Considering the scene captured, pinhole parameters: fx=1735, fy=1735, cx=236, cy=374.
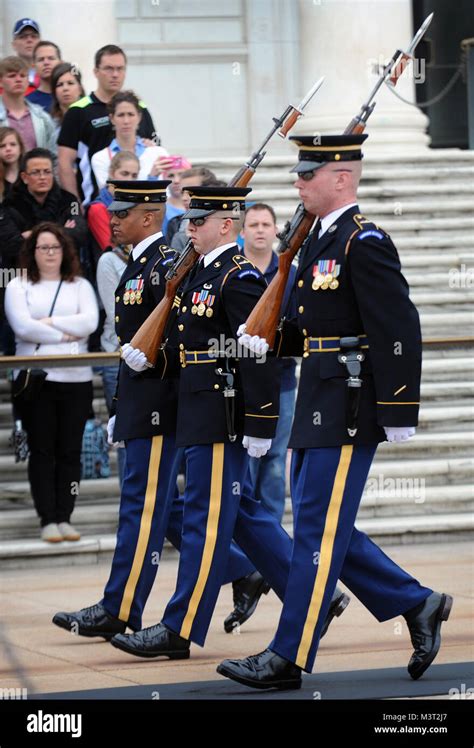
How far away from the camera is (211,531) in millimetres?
6363

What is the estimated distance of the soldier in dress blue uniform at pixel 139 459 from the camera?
22.2 ft

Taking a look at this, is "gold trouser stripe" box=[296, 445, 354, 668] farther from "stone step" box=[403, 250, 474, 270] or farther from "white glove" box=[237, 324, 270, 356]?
"stone step" box=[403, 250, 474, 270]

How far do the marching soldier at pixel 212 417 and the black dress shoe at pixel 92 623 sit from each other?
13.3 inches

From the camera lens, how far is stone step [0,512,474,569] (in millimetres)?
9016

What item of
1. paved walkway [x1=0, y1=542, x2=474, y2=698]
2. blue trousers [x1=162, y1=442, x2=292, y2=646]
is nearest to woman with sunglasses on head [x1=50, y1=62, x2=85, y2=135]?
paved walkway [x1=0, y1=542, x2=474, y2=698]

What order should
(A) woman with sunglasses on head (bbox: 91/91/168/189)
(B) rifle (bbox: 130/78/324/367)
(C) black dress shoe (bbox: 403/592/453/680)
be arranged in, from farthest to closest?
1. (A) woman with sunglasses on head (bbox: 91/91/168/189)
2. (B) rifle (bbox: 130/78/324/367)
3. (C) black dress shoe (bbox: 403/592/453/680)

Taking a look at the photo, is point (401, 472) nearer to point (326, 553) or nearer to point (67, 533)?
point (67, 533)

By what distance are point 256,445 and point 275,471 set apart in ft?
8.08

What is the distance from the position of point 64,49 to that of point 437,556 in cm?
588

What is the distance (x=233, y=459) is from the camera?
6.41 meters

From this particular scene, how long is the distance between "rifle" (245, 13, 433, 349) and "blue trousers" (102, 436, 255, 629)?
35.9 inches

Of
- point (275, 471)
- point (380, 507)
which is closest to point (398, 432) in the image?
point (275, 471)
